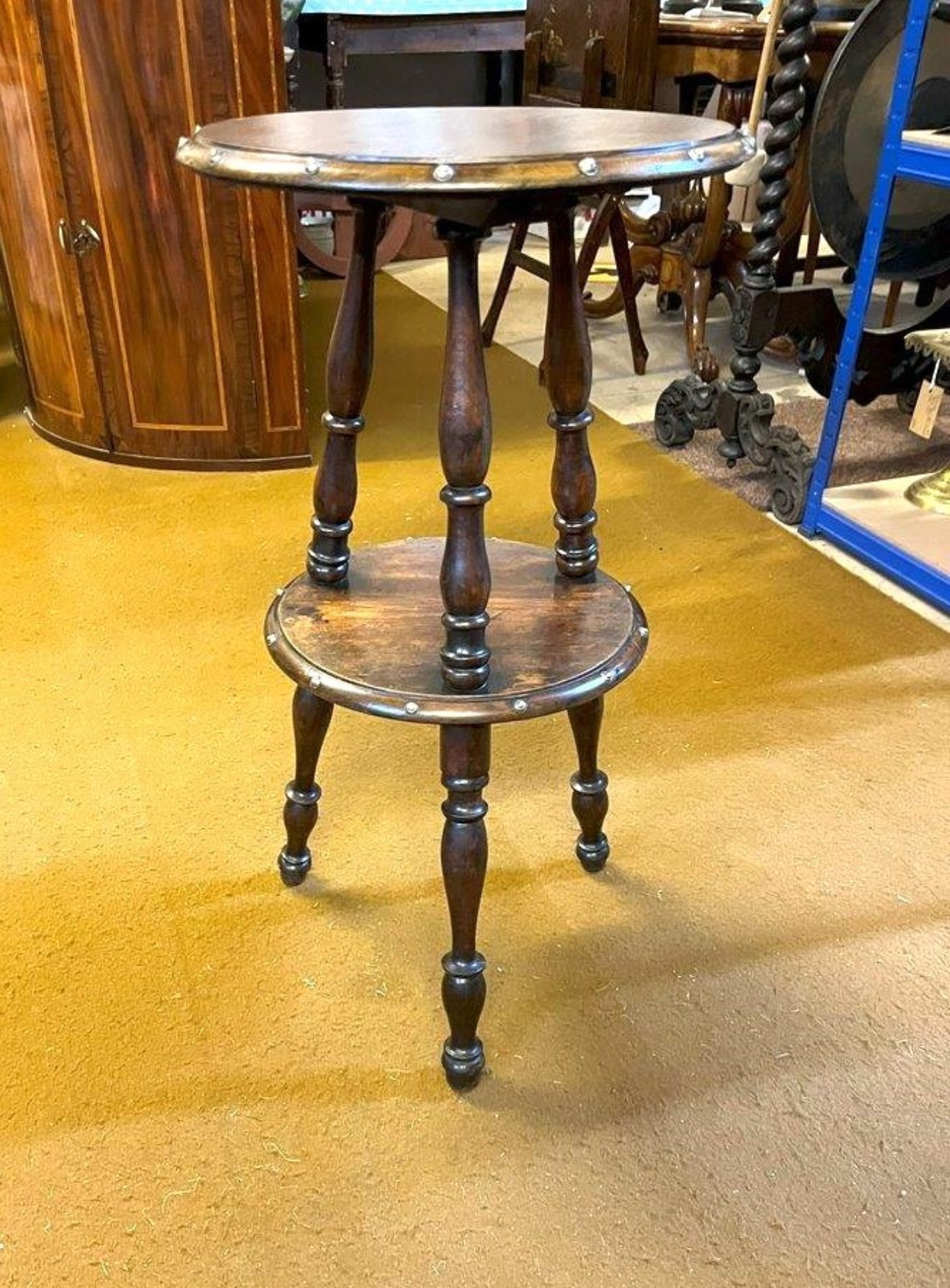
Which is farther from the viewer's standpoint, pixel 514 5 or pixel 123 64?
pixel 514 5

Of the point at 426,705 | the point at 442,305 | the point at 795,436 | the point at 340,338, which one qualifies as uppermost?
the point at 340,338

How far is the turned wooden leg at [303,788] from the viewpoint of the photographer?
49.3 inches

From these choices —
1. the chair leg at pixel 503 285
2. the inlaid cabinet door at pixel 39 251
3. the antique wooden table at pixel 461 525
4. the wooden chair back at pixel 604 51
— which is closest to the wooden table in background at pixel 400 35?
the wooden chair back at pixel 604 51

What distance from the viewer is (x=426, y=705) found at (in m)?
0.97

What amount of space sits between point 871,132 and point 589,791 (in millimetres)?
1660

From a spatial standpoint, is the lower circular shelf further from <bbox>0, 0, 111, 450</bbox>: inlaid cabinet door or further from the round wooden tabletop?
<bbox>0, 0, 111, 450</bbox>: inlaid cabinet door

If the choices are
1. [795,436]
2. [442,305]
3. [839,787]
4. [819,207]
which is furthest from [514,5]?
[839,787]

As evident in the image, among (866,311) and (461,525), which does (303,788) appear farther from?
(866,311)

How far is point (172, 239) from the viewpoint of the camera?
2.21 metres

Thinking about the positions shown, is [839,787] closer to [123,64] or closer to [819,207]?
[819,207]

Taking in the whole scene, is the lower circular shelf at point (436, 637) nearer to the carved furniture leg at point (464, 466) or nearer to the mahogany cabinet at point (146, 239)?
the carved furniture leg at point (464, 466)

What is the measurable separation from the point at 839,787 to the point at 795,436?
0.99 meters

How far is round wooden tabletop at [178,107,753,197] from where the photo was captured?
79 cm

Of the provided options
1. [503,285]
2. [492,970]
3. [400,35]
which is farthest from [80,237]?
Result: [400,35]
